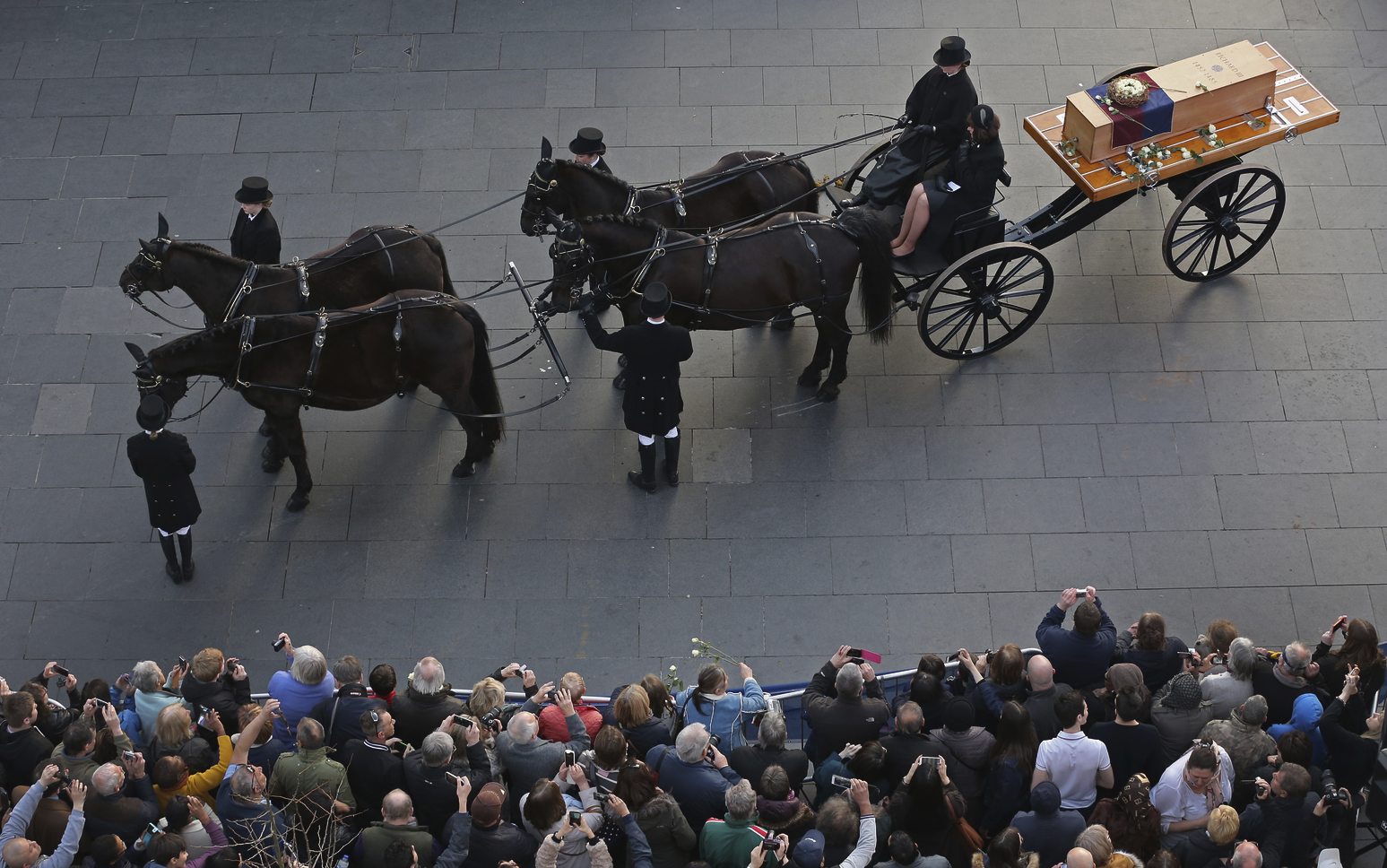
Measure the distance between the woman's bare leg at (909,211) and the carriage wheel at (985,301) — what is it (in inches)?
17.4

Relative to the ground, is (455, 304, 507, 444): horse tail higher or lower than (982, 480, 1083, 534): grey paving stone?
higher

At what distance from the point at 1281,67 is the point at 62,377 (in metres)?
9.42

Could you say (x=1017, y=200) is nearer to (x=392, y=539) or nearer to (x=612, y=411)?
(x=612, y=411)

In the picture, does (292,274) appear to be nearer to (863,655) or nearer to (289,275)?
(289,275)

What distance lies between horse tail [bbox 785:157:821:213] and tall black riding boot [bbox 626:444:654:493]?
227cm

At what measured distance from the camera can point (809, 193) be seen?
9.84 meters

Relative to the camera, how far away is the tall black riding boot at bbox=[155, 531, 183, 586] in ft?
28.9

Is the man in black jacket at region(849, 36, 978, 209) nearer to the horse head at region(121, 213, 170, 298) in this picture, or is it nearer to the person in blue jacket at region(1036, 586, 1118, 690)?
the person in blue jacket at region(1036, 586, 1118, 690)

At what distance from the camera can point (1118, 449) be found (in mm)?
9547

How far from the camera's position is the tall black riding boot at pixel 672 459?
9242mm

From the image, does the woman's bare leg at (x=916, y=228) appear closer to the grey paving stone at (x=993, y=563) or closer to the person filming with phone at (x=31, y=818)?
the grey paving stone at (x=993, y=563)

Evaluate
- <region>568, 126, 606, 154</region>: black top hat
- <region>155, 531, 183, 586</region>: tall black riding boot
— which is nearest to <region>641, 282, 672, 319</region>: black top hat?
<region>568, 126, 606, 154</region>: black top hat

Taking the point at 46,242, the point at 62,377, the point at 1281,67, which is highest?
the point at 1281,67

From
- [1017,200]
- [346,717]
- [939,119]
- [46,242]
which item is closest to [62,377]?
[46,242]
